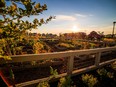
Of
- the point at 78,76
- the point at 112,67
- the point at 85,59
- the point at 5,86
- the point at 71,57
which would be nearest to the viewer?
the point at 5,86

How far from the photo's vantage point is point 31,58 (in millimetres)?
4102

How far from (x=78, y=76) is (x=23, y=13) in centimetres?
389

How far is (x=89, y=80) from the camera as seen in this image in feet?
16.2

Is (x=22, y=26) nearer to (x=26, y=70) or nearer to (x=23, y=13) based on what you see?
(x=23, y=13)

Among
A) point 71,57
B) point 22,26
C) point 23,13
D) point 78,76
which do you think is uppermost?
point 23,13

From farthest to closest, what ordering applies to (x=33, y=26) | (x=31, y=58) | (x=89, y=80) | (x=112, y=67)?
(x=112, y=67)
(x=89, y=80)
(x=31, y=58)
(x=33, y=26)

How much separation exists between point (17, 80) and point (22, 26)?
2.98m

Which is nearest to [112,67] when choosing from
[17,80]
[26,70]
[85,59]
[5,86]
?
[85,59]

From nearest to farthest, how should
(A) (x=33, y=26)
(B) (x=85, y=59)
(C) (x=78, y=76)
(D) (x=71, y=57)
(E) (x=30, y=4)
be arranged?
(E) (x=30, y=4), (A) (x=33, y=26), (D) (x=71, y=57), (C) (x=78, y=76), (B) (x=85, y=59)

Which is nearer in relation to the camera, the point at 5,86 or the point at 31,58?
the point at 5,86

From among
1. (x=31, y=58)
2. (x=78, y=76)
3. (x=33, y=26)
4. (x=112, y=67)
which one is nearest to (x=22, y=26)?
(x=33, y=26)

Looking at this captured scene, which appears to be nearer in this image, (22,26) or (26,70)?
(22,26)

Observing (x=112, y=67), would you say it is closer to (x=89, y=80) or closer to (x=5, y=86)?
(x=89, y=80)

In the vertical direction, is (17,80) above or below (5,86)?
below
